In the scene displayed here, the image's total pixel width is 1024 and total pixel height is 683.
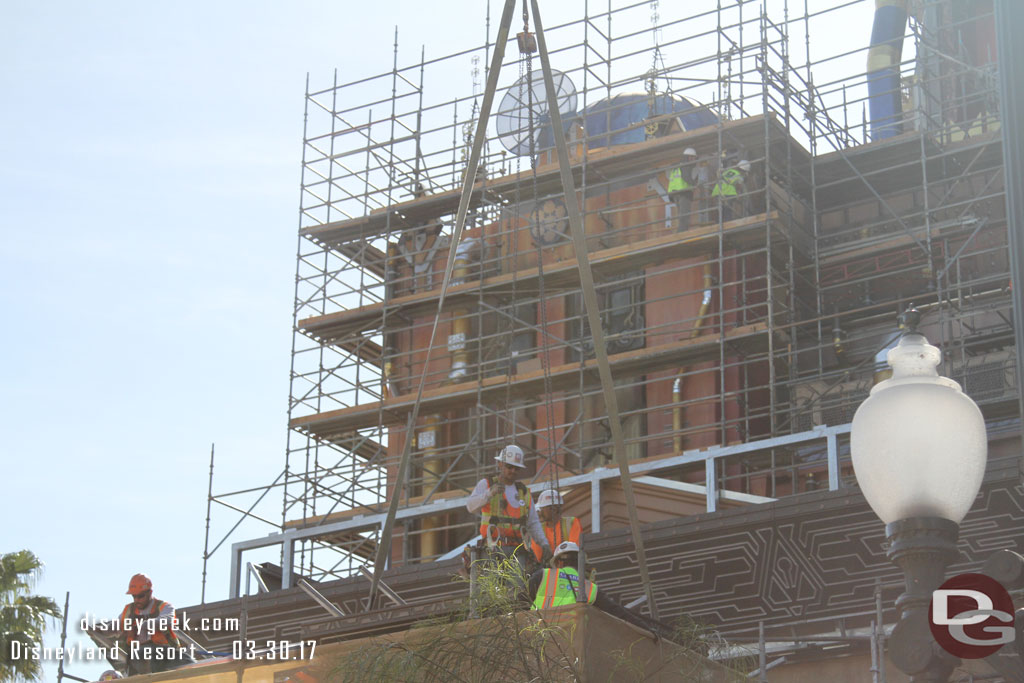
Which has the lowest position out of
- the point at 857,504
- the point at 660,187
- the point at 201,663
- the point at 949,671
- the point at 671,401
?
the point at 949,671

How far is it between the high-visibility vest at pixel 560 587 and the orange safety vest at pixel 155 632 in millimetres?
5980

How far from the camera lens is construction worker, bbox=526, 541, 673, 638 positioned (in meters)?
12.3

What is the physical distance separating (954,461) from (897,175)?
23.5 m

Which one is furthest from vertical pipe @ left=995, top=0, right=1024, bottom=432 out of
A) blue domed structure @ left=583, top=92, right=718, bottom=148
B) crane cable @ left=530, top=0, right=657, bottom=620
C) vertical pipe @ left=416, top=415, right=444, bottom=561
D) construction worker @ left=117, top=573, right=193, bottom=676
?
A: blue domed structure @ left=583, top=92, right=718, bottom=148

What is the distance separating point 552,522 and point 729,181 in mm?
13254

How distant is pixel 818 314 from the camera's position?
27.8m

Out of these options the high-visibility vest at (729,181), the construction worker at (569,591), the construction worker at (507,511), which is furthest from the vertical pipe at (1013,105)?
the high-visibility vest at (729,181)

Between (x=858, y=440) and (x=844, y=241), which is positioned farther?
(x=844, y=241)

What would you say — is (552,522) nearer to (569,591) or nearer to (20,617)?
(569,591)

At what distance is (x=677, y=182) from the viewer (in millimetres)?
28547

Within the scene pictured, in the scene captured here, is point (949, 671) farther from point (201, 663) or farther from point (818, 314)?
point (818, 314)

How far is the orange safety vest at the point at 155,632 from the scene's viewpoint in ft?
57.0

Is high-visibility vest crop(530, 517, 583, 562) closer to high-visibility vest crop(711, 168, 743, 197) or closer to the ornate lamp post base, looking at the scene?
the ornate lamp post base

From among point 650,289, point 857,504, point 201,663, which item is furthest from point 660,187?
point 201,663
